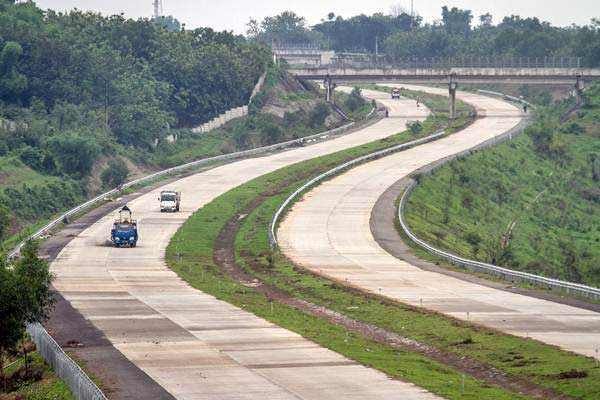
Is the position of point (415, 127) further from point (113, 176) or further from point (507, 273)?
point (507, 273)

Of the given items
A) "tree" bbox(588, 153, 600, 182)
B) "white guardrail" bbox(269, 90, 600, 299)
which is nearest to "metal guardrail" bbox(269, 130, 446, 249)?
"white guardrail" bbox(269, 90, 600, 299)

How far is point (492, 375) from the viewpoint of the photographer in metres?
51.0

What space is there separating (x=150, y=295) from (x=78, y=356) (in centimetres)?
1997

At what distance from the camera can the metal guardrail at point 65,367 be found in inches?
1700

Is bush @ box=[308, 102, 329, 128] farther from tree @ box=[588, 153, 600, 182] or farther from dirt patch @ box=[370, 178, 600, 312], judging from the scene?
dirt patch @ box=[370, 178, 600, 312]

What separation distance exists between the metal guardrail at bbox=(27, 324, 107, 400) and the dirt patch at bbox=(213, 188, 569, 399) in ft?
45.5

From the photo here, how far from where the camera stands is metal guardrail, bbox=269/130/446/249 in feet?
339

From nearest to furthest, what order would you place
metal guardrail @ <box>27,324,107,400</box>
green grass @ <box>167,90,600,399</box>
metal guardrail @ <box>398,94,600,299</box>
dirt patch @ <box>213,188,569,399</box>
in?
metal guardrail @ <box>27,324,107,400</box> < dirt patch @ <box>213,188,569,399</box> < green grass @ <box>167,90,600,399</box> < metal guardrail @ <box>398,94,600,299</box>

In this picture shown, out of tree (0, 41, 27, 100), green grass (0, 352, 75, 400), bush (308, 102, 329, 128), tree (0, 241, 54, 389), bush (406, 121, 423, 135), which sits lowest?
bush (406, 121, 423, 135)

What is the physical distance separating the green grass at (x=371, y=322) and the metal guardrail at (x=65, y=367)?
1098 centimetres

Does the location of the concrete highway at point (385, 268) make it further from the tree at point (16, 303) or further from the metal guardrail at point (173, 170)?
the tree at point (16, 303)

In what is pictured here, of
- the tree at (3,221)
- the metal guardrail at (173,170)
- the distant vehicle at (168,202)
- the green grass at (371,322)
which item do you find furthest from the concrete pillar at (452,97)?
the tree at (3,221)

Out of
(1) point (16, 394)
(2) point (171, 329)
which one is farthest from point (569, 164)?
(1) point (16, 394)

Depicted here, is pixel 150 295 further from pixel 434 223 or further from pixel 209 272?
pixel 434 223
